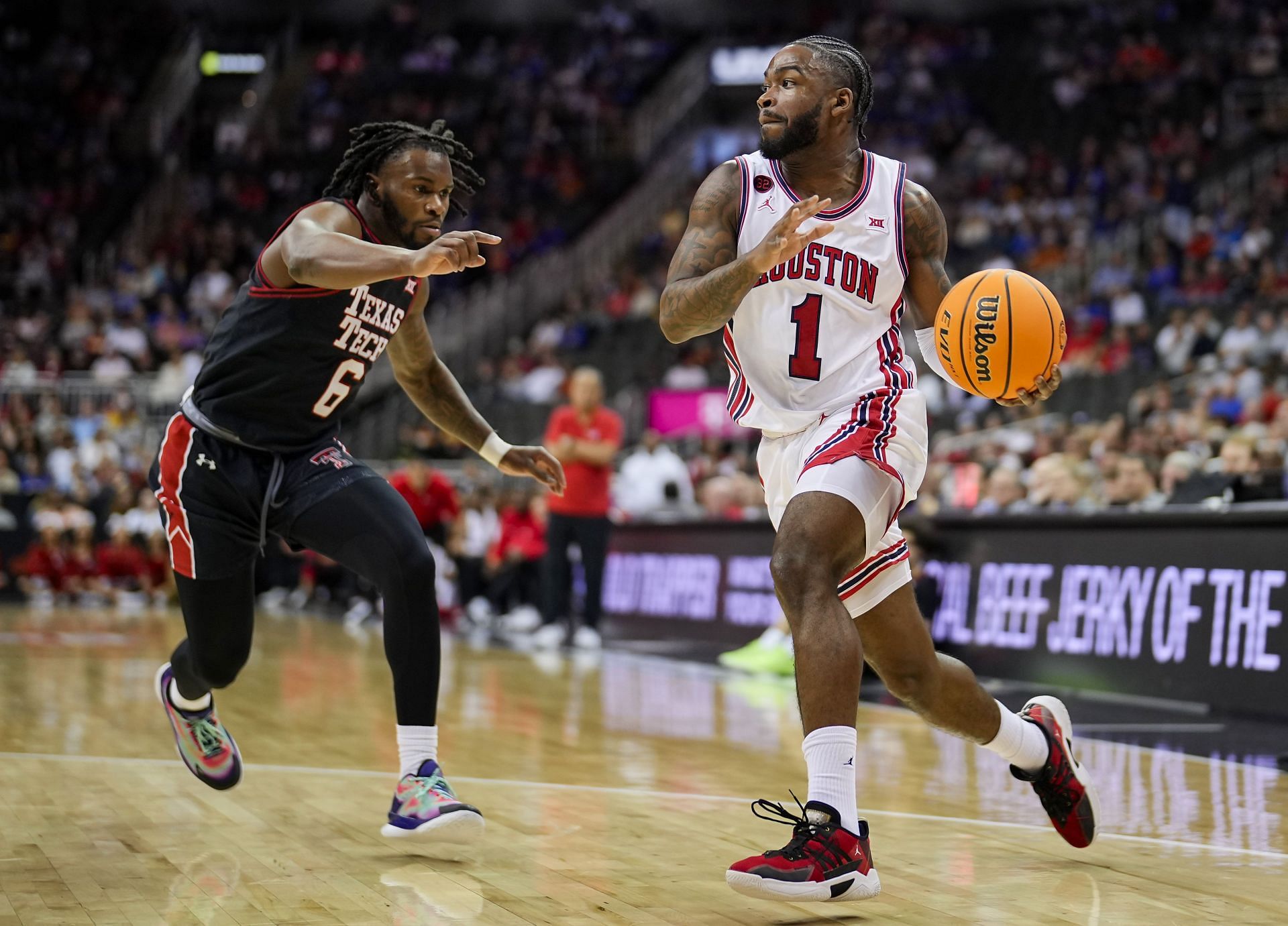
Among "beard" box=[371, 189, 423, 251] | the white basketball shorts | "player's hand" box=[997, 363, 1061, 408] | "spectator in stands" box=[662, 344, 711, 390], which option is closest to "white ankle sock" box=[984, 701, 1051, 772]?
the white basketball shorts

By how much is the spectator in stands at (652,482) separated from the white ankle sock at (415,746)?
10.8 metres

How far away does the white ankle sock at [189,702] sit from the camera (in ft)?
16.0

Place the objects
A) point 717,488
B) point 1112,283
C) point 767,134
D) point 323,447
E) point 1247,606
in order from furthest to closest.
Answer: point 1112,283 < point 717,488 < point 1247,606 < point 323,447 < point 767,134

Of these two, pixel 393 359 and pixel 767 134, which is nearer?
pixel 767 134

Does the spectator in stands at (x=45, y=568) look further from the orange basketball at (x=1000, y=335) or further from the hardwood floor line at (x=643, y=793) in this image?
the orange basketball at (x=1000, y=335)

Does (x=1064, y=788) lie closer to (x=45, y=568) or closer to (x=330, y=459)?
(x=330, y=459)

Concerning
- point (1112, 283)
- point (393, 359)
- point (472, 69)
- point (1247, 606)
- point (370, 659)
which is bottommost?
point (370, 659)

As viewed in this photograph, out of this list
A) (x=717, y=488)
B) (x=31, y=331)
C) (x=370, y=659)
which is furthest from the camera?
(x=31, y=331)

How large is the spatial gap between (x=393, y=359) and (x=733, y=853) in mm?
1859

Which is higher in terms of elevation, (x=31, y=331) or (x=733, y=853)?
(x=31, y=331)

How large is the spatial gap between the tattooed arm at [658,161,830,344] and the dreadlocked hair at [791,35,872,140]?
36 centimetres

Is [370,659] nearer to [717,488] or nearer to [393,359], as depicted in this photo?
[717,488]

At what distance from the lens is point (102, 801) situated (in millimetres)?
4871

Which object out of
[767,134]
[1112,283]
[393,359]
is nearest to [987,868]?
[767,134]
